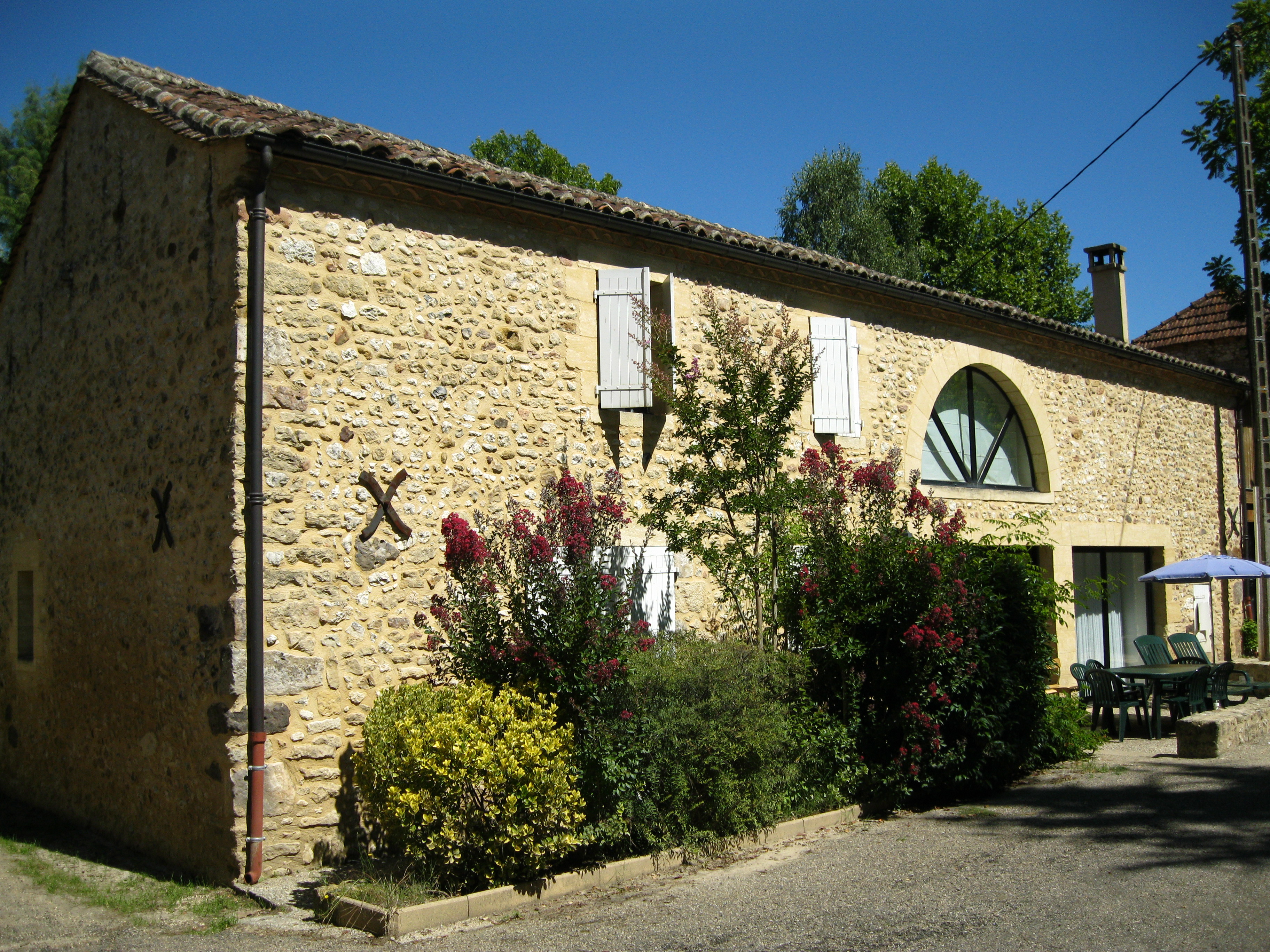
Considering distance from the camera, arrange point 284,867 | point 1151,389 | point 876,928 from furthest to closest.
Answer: point 1151,389, point 284,867, point 876,928

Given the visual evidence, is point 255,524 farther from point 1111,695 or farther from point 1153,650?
point 1153,650

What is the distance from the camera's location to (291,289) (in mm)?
6656

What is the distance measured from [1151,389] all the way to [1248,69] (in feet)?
18.3

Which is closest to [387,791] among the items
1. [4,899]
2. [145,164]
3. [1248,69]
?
[4,899]

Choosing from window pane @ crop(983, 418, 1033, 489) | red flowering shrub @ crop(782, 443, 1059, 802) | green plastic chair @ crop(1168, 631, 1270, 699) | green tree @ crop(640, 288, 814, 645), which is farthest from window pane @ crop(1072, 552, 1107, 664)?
green tree @ crop(640, 288, 814, 645)

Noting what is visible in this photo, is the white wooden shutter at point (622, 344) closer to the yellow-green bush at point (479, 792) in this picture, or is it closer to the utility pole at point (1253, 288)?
the yellow-green bush at point (479, 792)

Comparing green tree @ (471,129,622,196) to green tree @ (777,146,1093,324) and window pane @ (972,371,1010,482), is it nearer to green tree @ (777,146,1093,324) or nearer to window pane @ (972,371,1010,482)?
green tree @ (777,146,1093,324)

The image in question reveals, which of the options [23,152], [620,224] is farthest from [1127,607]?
[23,152]

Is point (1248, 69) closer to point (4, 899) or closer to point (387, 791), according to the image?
point (387, 791)

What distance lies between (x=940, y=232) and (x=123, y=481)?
Answer: 24.2 m

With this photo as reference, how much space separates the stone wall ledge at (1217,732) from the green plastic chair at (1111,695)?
2.38 feet

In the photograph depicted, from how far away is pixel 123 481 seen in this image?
7.56 m

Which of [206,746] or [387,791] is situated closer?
[387,791]

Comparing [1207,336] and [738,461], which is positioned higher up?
[1207,336]
